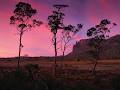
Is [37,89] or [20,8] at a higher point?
[20,8]

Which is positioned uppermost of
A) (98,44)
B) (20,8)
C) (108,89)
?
(20,8)

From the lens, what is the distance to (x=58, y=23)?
84688 mm

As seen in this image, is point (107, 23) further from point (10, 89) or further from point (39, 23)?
point (10, 89)

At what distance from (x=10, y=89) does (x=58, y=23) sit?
49.8 metres

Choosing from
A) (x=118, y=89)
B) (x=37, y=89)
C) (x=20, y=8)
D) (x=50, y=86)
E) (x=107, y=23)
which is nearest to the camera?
(x=37, y=89)

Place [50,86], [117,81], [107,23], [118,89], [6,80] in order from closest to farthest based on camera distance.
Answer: [6,80] < [50,86] < [118,89] < [117,81] < [107,23]

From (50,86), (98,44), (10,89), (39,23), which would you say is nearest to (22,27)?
(39,23)

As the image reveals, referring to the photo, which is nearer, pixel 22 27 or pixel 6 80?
pixel 6 80

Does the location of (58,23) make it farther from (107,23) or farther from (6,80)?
(6,80)

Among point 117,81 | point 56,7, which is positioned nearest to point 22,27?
point 56,7

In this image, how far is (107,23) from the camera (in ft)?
299

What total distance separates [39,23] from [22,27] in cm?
417

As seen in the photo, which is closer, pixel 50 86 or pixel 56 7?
pixel 50 86

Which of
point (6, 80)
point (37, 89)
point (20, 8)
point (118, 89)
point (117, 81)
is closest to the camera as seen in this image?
point (37, 89)
